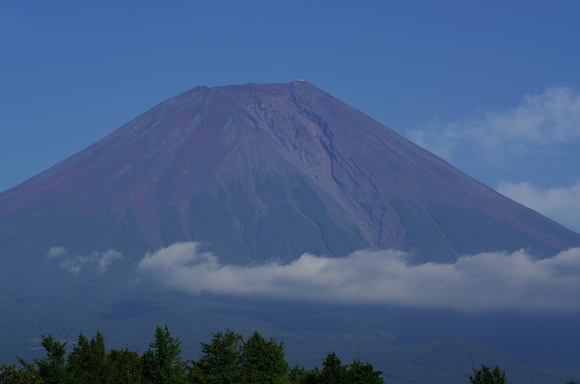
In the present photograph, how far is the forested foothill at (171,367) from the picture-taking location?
3609 cm

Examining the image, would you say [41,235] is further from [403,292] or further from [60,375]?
[60,375]

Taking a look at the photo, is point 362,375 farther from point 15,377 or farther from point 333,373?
point 15,377

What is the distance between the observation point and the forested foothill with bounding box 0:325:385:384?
118 ft

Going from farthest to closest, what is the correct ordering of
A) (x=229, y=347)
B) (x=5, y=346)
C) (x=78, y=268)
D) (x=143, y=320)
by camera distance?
1. (x=78, y=268)
2. (x=143, y=320)
3. (x=5, y=346)
4. (x=229, y=347)

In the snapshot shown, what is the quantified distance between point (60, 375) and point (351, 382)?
1391cm

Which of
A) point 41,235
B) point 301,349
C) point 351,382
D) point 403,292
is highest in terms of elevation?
point 41,235

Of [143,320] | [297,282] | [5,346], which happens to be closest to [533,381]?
[297,282]

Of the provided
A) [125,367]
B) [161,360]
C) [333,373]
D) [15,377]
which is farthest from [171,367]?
[333,373]

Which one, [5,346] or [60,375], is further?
[5,346]

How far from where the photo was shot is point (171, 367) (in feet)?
128

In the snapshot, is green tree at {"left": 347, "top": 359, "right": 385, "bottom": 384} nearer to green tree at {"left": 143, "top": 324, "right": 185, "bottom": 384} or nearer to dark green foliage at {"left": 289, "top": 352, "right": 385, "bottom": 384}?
dark green foliage at {"left": 289, "top": 352, "right": 385, "bottom": 384}

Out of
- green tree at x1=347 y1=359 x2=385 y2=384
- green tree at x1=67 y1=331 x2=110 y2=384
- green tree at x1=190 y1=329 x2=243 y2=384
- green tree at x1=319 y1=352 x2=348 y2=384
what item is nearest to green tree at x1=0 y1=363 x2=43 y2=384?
green tree at x1=67 y1=331 x2=110 y2=384

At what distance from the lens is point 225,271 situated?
612 ft

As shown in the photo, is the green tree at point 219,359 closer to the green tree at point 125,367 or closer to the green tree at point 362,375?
the green tree at point 125,367
